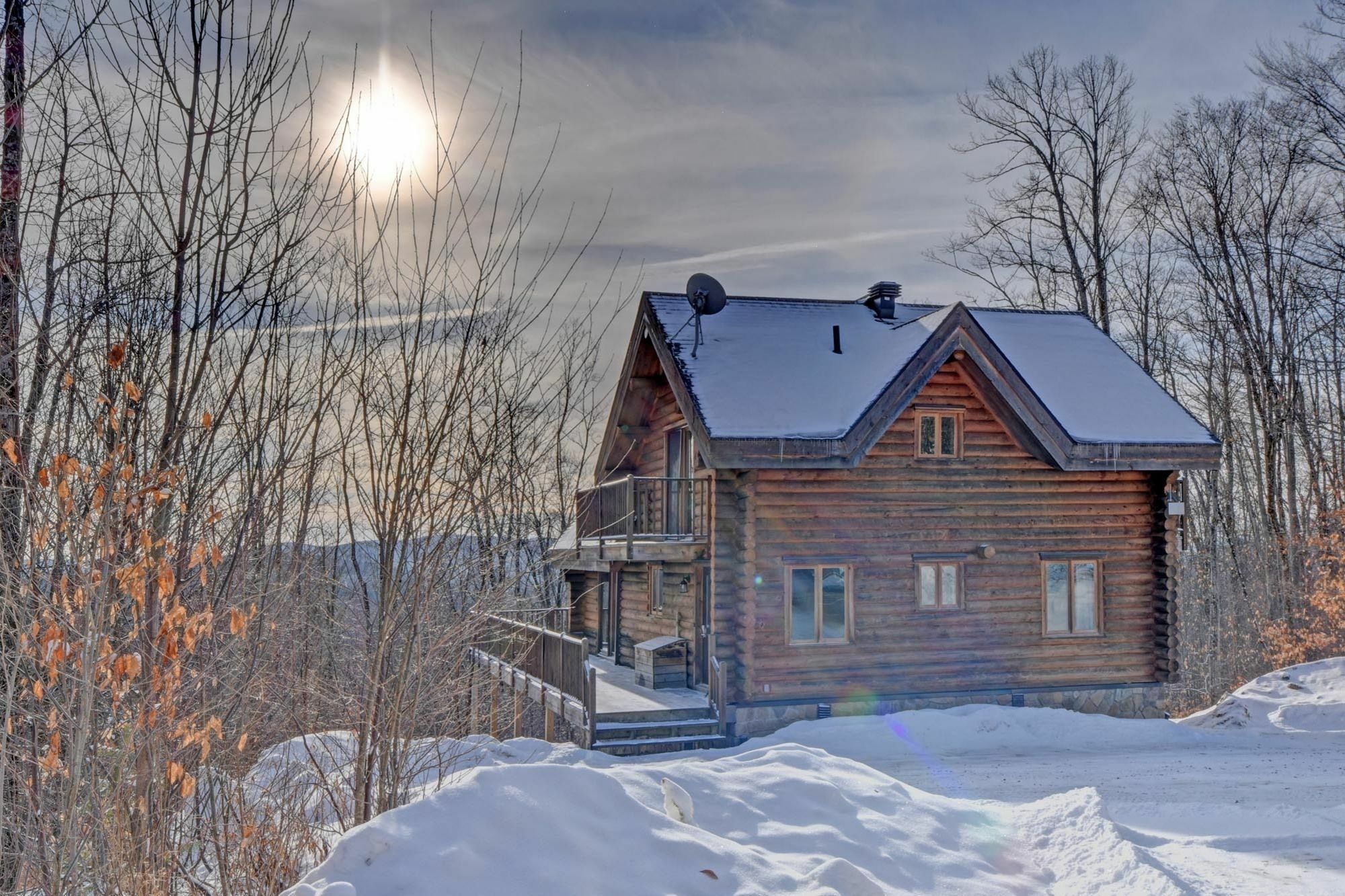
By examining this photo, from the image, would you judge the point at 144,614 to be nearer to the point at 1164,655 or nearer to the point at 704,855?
the point at 704,855

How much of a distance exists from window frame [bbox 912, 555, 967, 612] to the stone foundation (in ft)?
4.76

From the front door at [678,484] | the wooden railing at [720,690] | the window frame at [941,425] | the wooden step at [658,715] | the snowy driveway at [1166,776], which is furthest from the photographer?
the front door at [678,484]

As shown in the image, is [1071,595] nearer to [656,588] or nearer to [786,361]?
[786,361]

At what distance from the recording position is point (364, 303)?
555 centimetres

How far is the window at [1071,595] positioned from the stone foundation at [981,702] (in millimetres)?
1103

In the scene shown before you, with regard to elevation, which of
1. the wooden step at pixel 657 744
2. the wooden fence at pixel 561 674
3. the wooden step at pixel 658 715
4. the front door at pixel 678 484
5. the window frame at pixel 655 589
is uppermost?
the front door at pixel 678 484

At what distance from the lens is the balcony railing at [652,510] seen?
642 inches

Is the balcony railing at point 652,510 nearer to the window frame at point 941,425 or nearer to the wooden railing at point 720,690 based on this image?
the wooden railing at point 720,690

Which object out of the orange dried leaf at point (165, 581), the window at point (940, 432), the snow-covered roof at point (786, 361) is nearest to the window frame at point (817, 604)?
the snow-covered roof at point (786, 361)

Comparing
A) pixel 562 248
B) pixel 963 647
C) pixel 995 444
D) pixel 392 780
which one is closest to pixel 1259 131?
pixel 995 444

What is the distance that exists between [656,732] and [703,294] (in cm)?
805

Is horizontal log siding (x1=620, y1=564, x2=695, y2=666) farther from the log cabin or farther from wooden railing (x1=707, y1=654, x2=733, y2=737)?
wooden railing (x1=707, y1=654, x2=733, y2=737)

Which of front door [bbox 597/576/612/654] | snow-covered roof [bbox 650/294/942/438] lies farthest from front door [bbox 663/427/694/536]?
front door [bbox 597/576/612/654]

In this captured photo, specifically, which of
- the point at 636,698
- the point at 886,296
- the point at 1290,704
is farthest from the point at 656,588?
the point at 1290,704
